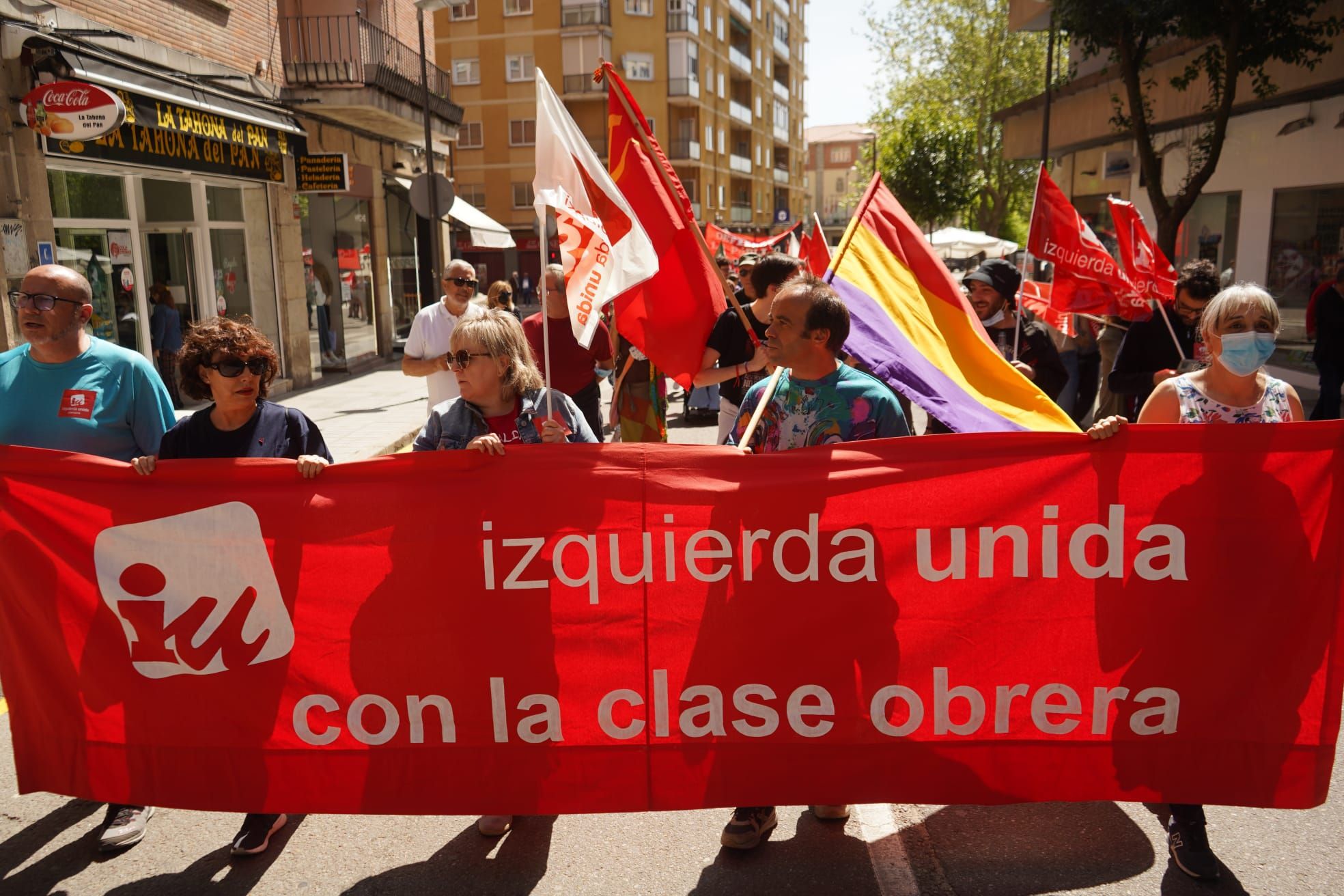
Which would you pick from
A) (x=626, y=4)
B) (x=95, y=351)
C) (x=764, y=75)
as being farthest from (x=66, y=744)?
(x=764, y=75)

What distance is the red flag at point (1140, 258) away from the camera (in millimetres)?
6895

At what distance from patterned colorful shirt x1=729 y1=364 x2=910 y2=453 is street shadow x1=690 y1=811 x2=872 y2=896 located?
4.35 ft

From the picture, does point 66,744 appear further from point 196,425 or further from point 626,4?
point 626,4

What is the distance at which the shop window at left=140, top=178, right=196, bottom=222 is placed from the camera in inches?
526

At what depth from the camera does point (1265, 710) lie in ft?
10.9

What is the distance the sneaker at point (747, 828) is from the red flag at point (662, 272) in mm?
1705

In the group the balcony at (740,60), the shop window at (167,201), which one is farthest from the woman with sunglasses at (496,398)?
the balcony at (740,60)

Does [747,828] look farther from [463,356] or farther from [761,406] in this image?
[463,356]

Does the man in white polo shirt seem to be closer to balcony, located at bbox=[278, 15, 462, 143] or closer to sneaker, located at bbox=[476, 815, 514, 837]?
sneaker, located at bbox=[476, 815, 514, 837]

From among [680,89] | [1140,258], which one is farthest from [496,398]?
[680,89]

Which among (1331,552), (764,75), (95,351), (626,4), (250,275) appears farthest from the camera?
(764,75)

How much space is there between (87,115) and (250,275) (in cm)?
638

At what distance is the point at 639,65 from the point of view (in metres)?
52.9

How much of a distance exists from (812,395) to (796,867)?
60.6 inches
